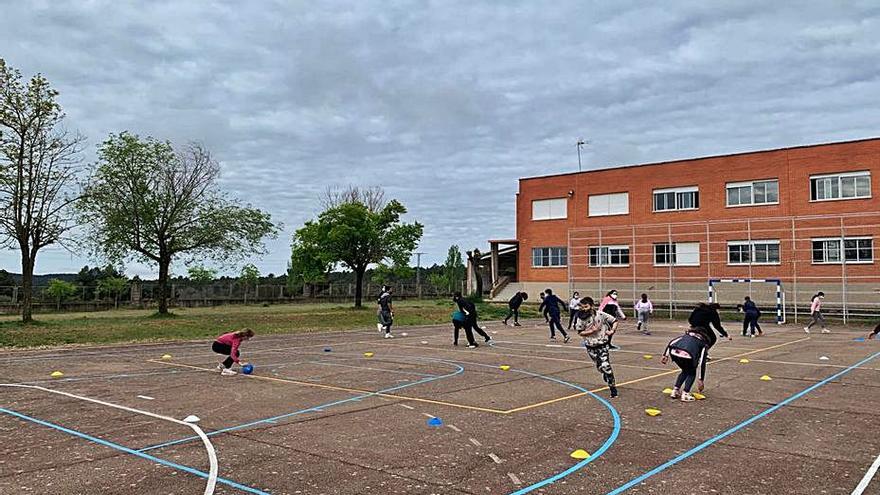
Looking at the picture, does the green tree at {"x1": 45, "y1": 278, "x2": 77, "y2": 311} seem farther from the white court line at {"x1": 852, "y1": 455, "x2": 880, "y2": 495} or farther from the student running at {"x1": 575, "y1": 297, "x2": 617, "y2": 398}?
the white court line at {"x1": 852, "y1": 455, "x2": 880, "y2": 495}

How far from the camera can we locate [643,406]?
432 inches

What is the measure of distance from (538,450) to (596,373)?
24.3 feet

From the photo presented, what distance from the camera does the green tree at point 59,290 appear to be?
44.5m

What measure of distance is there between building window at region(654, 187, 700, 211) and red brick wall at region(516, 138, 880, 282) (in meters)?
0.35

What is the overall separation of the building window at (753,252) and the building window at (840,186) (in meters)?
3.52

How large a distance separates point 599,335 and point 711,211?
33456mm

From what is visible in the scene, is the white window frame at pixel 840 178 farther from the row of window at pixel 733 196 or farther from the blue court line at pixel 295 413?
the blue court line at pixel 295 413

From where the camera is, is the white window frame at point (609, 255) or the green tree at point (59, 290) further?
the white window frame at point (609, 255)

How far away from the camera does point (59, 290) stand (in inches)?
1768

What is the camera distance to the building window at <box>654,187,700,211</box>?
43.3m

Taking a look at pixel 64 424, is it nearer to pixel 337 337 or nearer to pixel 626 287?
pixel 337 337

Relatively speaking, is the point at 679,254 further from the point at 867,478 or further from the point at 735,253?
the point at 867,478

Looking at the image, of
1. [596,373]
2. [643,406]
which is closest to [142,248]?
[596,373]

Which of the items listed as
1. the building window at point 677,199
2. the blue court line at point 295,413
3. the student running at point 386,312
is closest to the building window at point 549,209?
the building window at point 677,199
